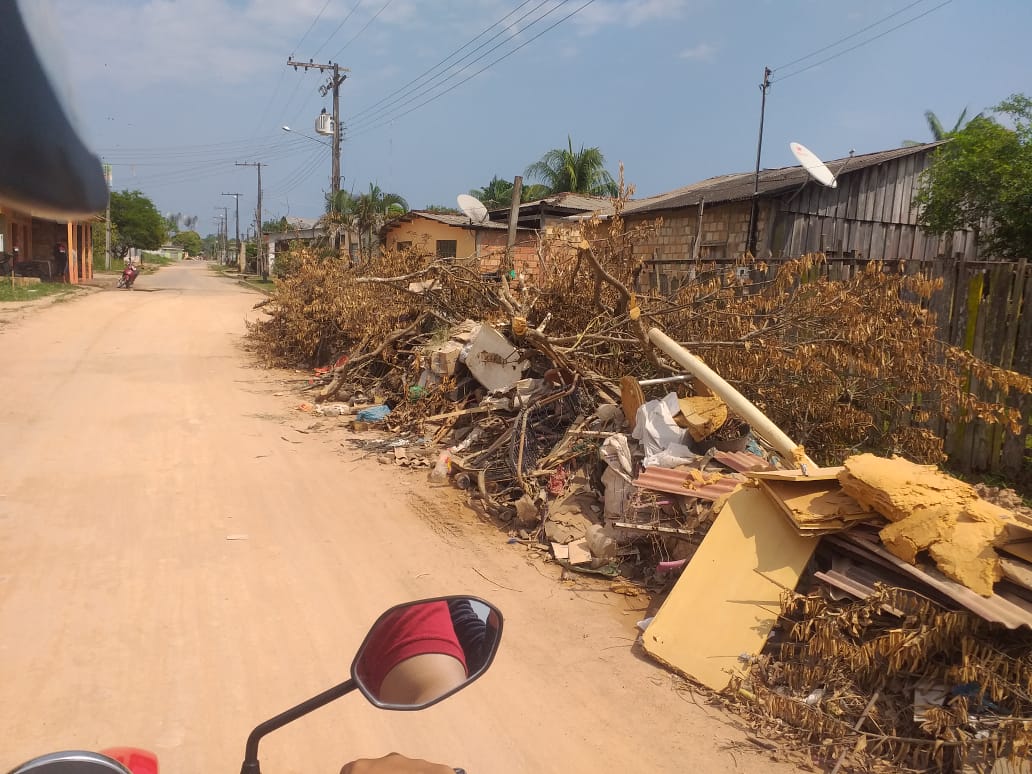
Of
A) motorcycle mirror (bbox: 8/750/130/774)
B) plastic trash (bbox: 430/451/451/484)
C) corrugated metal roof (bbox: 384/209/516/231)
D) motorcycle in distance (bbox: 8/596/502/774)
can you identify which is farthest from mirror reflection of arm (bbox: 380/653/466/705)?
corrugated metal roof (bbox: 384/209/516/231)

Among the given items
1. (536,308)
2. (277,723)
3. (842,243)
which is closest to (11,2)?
(277,723)

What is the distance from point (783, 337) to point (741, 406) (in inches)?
63.1

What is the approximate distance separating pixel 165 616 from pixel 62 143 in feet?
11.8

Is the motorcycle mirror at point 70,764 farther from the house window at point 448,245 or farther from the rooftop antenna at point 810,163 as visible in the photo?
the house window at point 448,245

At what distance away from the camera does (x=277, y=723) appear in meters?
1.55

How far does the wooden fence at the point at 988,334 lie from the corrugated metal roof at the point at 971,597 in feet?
11.7

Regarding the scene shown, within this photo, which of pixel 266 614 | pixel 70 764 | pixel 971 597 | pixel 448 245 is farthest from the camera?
pixel 448 245

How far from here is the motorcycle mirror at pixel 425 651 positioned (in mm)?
1488

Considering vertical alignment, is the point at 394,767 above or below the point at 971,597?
above

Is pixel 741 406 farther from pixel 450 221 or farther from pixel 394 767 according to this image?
pixel 450 221

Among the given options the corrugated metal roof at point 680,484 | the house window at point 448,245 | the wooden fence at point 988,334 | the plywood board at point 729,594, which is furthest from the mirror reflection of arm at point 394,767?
the house window at point 448,245

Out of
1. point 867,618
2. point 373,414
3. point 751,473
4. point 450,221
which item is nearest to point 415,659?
point 867,618

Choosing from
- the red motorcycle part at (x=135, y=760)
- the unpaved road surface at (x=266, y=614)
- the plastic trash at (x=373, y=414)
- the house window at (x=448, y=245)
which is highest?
the house window at (x=448, y=245)

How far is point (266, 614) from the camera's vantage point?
13.6 ft
